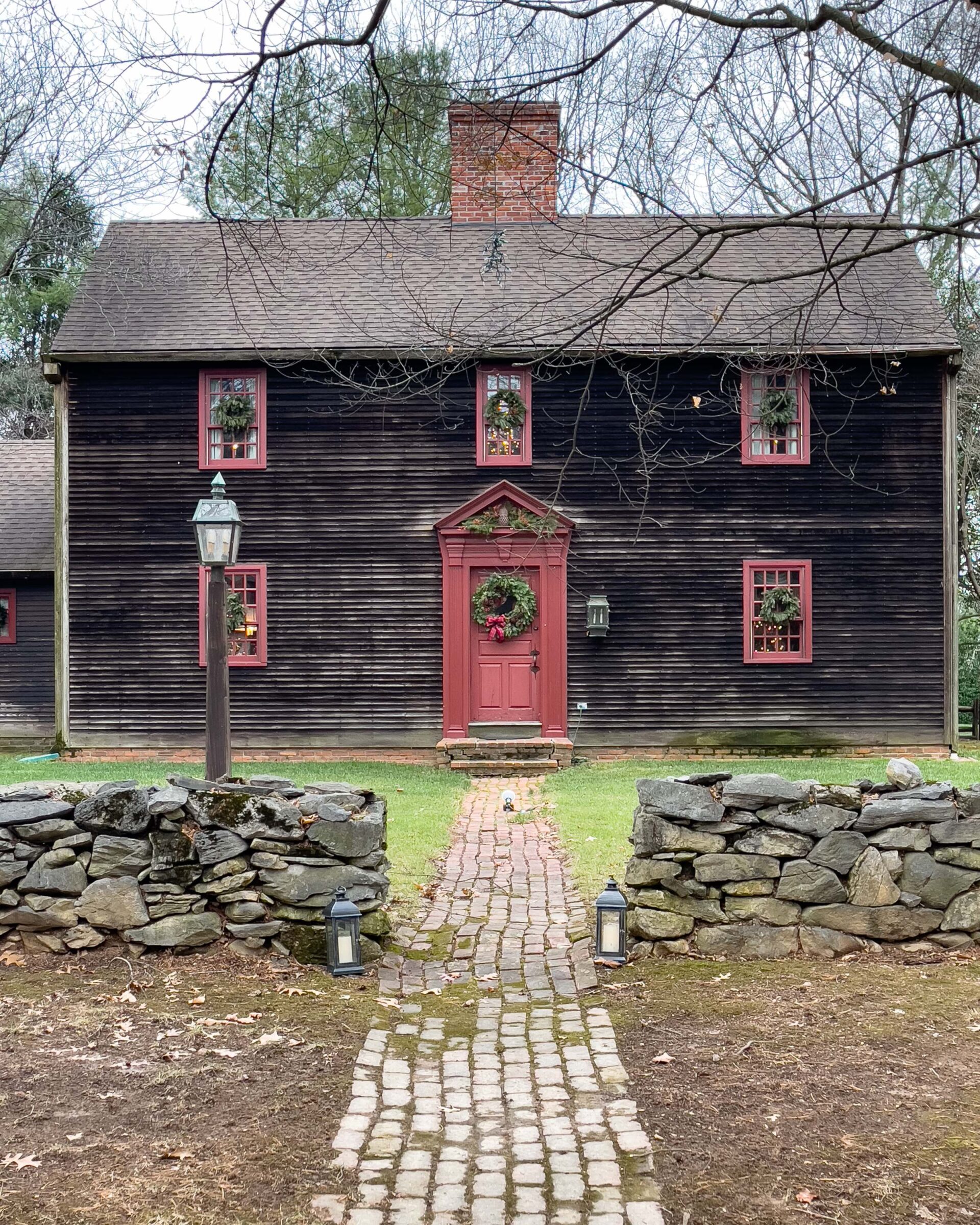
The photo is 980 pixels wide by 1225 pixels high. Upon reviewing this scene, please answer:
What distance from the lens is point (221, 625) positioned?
27.6 ft

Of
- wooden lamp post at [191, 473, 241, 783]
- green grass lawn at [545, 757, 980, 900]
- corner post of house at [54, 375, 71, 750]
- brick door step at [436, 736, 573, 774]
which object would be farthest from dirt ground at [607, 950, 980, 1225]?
corner post of house at [54, 375, 71, 750]

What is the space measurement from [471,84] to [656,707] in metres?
12.0

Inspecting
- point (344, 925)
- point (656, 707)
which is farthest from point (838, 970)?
point (656, 707)

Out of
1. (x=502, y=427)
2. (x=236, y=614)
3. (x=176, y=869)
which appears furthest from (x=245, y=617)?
(x=176, y=869)

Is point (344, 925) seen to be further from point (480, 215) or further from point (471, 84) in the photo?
point (480, 215)

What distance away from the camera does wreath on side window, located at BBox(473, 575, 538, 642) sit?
16.2 metres

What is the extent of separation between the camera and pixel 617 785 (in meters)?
13.6

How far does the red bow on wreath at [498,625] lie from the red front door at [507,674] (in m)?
0.14

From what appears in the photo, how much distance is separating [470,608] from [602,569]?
1961 millimetres

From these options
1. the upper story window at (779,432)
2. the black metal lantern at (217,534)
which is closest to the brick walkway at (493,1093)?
the black metal lantern at (217,534)

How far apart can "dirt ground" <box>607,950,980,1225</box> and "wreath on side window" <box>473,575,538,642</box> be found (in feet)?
32.9

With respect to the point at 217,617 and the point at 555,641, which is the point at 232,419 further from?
the point at 217,617

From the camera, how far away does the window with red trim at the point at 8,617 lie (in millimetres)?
19391

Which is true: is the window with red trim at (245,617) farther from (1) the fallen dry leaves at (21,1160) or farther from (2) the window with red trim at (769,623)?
(1) the fallen dry leaves at (21,1160)
